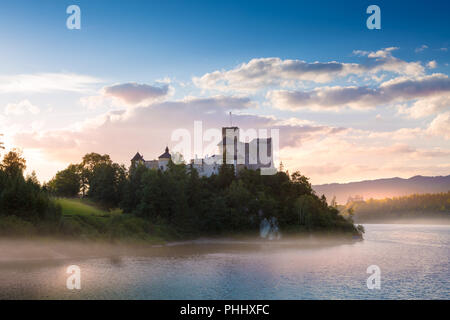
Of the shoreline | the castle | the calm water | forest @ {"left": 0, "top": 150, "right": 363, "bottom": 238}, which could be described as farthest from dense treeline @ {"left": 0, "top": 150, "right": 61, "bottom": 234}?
the castle

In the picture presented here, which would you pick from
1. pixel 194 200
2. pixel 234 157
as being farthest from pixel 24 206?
pixel 234 157

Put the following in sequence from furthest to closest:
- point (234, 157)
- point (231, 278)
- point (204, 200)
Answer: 1. point (234, 157)
2. point (204, 200)
3. point (231, 278)

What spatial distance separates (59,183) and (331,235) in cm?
8486

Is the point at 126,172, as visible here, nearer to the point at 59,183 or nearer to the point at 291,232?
the point at 59,183

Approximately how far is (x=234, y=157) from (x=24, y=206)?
268 ft

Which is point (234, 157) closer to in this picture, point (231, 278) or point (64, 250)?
point (64, 250)

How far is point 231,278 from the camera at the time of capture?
4638 cm

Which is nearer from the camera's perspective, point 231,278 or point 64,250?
point 231,278

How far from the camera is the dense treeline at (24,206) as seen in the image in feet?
210

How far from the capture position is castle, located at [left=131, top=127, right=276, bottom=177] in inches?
5389
